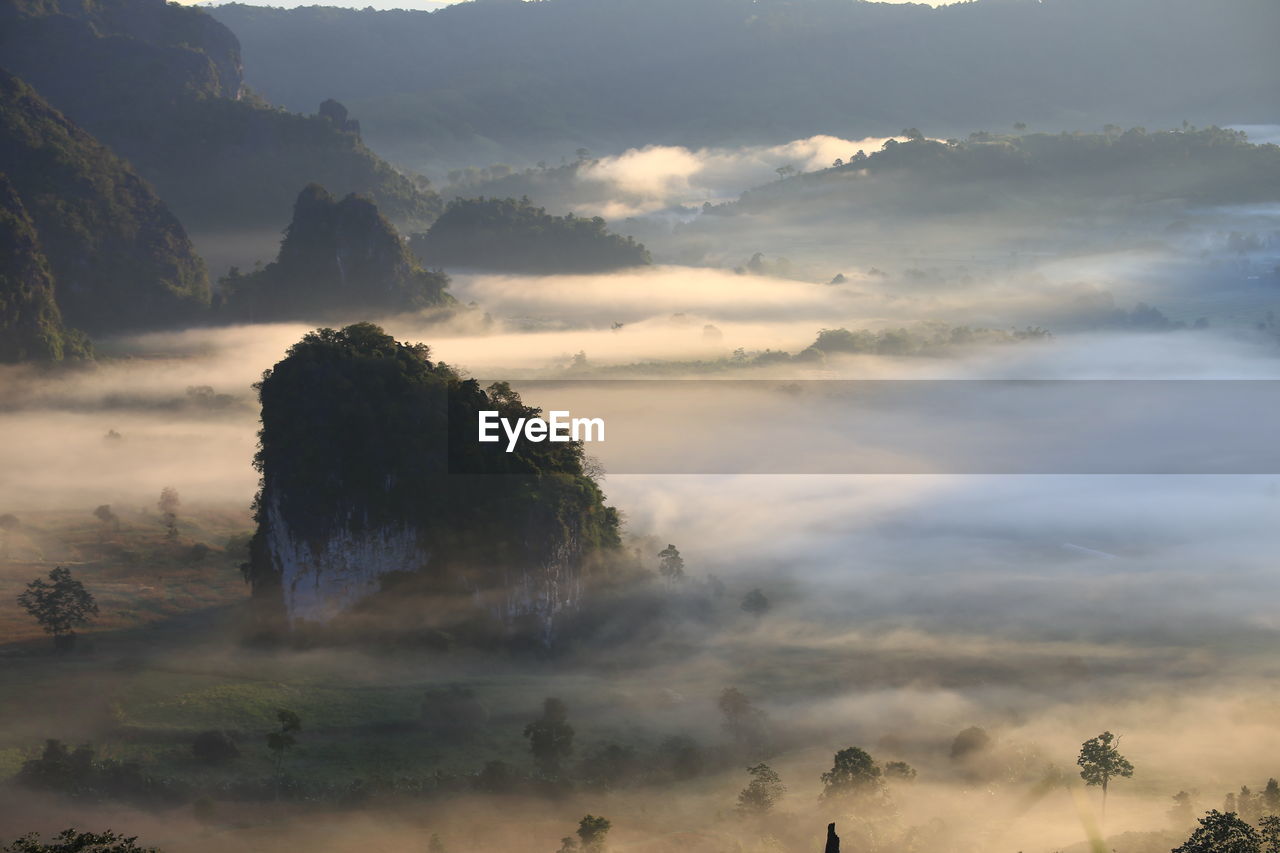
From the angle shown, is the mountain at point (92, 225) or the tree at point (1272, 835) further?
the mountain at point (92, 225)

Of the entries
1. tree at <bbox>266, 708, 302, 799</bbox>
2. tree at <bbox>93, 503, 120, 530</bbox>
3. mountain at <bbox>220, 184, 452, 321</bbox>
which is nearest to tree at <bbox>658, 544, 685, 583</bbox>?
tree at <bbox>266, 708, 302, 799</bbox>

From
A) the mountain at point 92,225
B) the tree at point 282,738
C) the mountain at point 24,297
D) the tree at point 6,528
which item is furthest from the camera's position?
the mountain at point 92,225

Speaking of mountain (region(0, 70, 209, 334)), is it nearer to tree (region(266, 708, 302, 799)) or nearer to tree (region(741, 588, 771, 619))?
tree (region(741, 588, 771, 619))

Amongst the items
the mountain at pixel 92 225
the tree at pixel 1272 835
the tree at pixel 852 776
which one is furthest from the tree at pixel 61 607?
the mountain at pixel 92 225

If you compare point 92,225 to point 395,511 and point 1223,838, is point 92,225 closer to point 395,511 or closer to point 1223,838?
point 395,511

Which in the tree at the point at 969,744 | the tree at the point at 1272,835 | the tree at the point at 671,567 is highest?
the tree at the point at 671,567

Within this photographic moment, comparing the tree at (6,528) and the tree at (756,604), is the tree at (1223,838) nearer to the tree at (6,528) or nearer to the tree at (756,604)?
the tree at (756,604)
